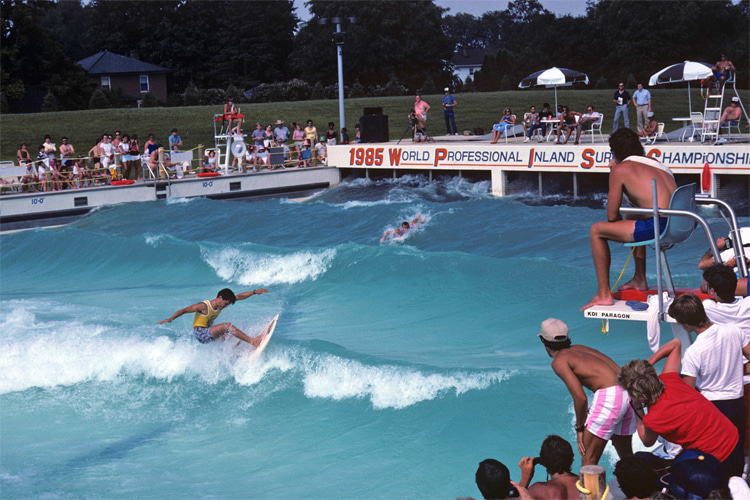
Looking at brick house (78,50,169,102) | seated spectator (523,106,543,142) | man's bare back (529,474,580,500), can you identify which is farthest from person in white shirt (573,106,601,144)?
brick house (78,50,169,102)

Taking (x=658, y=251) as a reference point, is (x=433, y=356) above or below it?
below

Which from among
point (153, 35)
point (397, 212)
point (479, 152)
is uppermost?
point (153, 35)

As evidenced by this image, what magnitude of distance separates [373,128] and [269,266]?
11.1 meters

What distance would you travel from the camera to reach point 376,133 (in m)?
27.5

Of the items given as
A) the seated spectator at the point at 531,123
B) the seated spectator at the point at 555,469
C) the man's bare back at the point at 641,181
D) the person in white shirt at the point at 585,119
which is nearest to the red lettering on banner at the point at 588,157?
the person in white shirt at the point at 585,119

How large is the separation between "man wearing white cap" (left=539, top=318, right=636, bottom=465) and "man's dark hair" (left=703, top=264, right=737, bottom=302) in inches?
29.5

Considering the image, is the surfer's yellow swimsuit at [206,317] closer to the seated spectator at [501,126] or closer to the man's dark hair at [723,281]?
the man's dark hair at [723,281]

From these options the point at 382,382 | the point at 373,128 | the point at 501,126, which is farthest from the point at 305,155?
the point at 382,382

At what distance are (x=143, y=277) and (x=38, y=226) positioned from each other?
241 inches

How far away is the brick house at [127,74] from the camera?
191ft

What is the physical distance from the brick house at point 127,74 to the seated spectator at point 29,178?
118 ft

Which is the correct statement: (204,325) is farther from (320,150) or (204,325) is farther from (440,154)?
(320,150)

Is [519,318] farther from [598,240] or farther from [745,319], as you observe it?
[745,319]

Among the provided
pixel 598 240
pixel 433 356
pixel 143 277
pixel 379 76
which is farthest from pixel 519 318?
pixel 379 76
